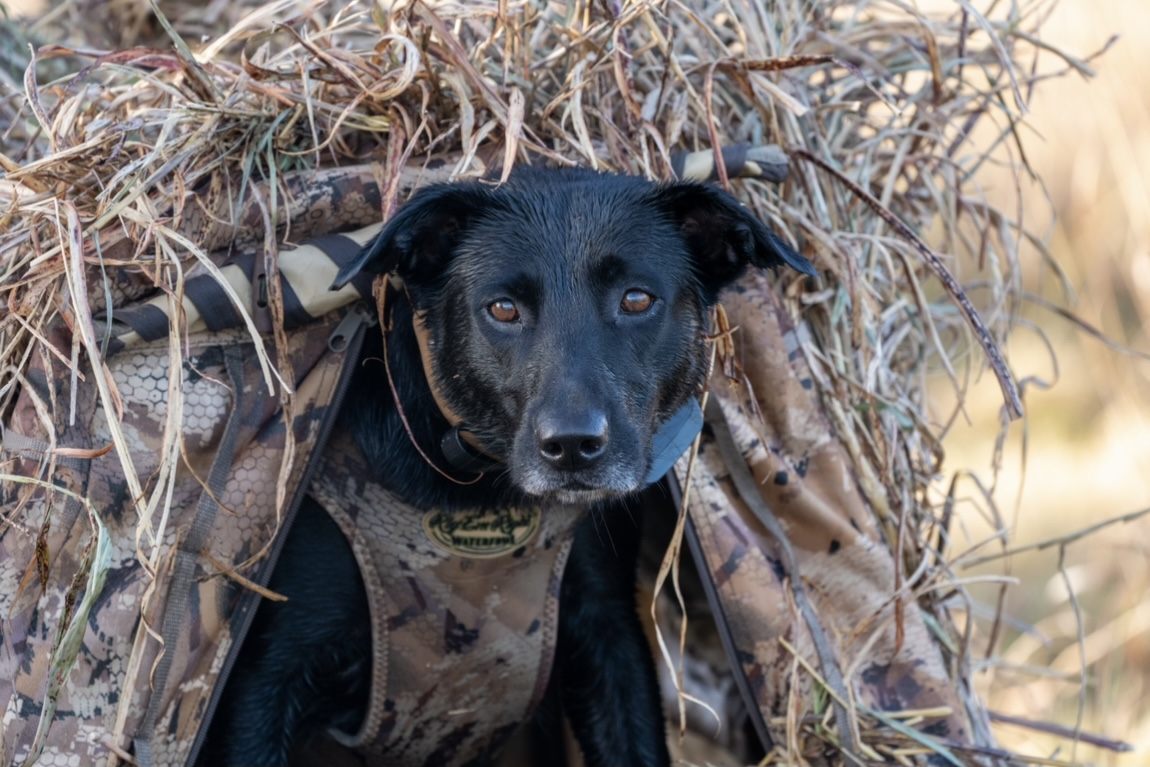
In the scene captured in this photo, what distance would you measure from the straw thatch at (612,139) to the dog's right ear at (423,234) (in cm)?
12

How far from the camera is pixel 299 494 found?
257 centimetres

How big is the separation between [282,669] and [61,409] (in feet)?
2.50

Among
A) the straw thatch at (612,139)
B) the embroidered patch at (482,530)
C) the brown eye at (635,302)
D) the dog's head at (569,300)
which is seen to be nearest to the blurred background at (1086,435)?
the straw thatch at (612,139)

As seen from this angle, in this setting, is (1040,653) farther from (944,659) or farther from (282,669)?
(282,669)

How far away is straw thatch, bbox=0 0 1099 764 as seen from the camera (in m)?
2.58

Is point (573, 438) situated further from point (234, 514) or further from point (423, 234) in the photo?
point (234, 514)

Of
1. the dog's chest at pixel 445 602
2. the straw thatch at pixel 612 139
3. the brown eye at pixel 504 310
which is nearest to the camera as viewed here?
the brown eye at pixel 504 310

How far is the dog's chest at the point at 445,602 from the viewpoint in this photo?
2715mm

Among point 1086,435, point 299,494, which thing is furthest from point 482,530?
point 1086,435

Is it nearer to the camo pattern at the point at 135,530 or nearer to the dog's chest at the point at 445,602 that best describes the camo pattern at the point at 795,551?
the dog's chest at the point at 445,602

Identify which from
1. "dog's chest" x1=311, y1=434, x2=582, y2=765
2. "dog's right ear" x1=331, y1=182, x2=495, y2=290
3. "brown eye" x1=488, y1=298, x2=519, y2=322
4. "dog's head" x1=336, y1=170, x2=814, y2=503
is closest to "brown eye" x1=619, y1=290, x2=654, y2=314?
"dog's head" x1=336, y1=170, x2=814, y2=503

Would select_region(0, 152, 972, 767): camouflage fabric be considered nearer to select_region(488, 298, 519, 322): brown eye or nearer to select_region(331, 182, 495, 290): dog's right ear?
select_region(331, 182, 495, 290): dog's right ear

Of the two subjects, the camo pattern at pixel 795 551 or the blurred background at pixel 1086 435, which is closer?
the camo pattern at pixel 795 551

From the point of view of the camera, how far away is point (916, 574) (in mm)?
2846
